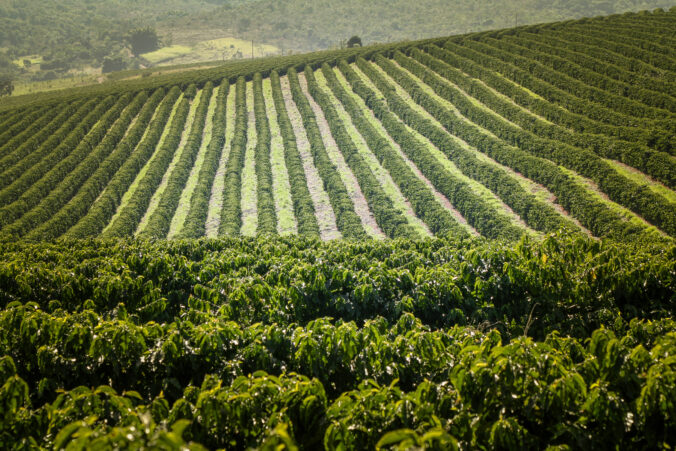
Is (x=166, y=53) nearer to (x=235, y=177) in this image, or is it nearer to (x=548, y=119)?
(x=235, y=177)

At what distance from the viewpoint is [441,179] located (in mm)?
31953

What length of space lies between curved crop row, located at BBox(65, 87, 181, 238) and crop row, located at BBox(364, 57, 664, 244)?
29123 millimetres

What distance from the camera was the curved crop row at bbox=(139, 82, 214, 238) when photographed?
97.6 ft

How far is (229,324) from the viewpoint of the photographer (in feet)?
25.1

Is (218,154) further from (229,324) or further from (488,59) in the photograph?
(229,324)

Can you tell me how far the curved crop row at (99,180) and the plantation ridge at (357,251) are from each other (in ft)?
0.70

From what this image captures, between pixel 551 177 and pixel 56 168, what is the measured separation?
131 ft

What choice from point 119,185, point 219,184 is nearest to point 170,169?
point 119,185

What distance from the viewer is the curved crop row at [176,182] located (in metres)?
29.7

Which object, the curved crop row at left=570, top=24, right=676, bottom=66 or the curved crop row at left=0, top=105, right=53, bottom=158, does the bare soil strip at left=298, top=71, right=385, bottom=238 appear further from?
the curved crop row at left=570, top=24, right=676, bottom=66

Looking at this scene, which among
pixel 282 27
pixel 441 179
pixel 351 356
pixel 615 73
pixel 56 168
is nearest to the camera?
pixel 351 356

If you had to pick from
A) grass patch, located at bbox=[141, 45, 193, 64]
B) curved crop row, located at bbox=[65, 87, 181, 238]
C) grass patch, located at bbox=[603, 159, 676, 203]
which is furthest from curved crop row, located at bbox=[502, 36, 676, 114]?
grass patch, located at bbox=[141, 45, 193, 64]

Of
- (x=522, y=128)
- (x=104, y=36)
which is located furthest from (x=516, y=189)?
(x=104, y=36)

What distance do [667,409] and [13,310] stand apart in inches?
369
